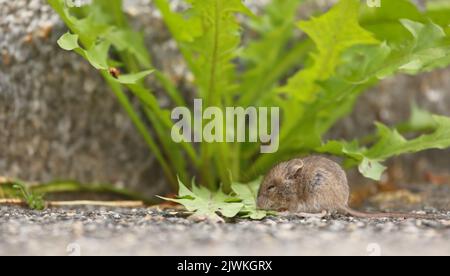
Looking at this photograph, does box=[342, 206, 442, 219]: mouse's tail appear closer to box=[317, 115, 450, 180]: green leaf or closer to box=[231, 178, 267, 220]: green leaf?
box=[317, 115, 450, 180]: green leaf

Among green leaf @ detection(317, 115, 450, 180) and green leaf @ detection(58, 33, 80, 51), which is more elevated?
green leaf @ detection(58, 33, 80, 51)

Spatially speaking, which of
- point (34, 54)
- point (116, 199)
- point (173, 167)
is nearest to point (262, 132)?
point (173, 167)

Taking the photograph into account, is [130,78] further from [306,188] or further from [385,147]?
[385,147]

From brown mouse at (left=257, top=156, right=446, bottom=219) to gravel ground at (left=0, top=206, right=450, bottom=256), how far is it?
298 millimetres

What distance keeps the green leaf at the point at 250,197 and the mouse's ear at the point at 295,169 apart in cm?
19

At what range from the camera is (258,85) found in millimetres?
3752

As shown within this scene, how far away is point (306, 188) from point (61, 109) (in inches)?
55.4

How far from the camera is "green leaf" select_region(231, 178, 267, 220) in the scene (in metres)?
2.72

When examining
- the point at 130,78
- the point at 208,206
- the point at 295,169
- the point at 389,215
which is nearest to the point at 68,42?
the point at 130,78

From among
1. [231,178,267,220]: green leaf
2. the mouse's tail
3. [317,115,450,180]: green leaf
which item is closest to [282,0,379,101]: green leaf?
[317,115,450,180]: green leaf

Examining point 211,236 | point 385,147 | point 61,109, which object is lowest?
point 211,236

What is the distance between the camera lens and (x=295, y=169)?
315 cm

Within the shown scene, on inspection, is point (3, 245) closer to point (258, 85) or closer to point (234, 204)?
point (234, 204)
